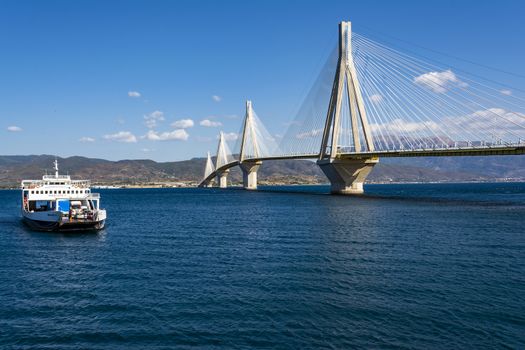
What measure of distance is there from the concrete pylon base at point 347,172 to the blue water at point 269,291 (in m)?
54.3

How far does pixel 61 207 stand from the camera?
50188 mm

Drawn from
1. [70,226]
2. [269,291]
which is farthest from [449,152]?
[269,291]

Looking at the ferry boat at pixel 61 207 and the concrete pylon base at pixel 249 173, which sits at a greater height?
the concrete pylon base at pixel 249 173

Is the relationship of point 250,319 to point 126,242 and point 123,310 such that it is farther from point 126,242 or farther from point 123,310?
point 126,242

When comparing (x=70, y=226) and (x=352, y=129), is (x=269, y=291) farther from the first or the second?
(x=352, y=129)

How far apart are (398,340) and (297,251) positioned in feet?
54.6

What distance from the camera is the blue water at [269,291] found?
16.0 m

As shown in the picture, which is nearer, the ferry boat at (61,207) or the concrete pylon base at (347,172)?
the ferry boat at (61,207)

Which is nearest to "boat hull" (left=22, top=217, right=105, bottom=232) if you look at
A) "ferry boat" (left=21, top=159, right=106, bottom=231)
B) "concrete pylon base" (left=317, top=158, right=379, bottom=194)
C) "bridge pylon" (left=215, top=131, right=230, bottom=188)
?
"ferry boat" (left=21, top=159, right=106, bottom=231)

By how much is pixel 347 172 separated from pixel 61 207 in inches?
2426

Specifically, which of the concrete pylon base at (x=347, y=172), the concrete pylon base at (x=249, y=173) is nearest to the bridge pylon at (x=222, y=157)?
the concrete pylon base at (x=249, y=173)

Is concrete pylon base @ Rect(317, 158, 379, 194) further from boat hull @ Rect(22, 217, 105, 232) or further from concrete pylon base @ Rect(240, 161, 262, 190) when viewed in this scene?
boat hull @ Rect(22, 217, 105, 232)

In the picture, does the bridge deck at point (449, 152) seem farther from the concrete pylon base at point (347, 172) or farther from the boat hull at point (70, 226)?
the boat hull at point (70, 226)

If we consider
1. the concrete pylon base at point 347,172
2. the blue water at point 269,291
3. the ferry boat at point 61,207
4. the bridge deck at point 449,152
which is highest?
the bridge deck at point 449,152
